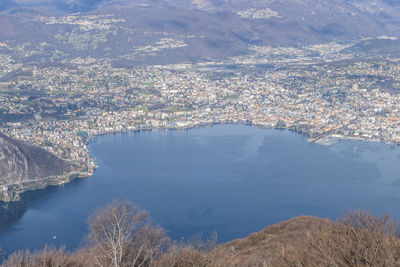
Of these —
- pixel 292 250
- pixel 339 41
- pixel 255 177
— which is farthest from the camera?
pixel 339 41

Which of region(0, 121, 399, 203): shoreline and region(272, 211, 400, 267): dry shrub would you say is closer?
region(272, 211, 400, 267): dry shrub

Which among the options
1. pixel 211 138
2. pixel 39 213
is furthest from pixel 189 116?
pixel 39 213

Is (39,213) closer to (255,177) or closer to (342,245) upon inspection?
(255,177)

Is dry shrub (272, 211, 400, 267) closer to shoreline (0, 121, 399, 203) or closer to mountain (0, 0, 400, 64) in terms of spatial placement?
shoreline (0, 121, 399, 203)

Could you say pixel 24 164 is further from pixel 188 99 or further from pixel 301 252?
pixel 188 99

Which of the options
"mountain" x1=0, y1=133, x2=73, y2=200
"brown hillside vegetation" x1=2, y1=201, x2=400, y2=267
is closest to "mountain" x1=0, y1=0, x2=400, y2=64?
"mountain" x1=0, y1=133, x2=73, y2=200
